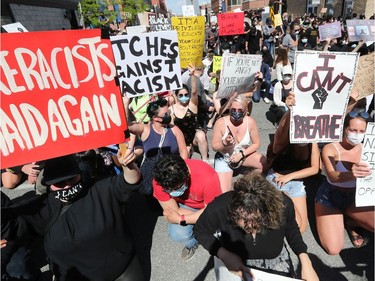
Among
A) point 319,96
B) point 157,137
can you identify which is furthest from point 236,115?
point 319,96

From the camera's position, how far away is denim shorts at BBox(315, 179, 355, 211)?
120 inches

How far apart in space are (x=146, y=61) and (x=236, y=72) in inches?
63.7

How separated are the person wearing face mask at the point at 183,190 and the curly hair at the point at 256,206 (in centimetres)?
64

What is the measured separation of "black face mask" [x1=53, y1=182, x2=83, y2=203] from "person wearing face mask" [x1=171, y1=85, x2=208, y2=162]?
106 inches

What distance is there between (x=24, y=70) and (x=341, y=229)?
3.36 meters

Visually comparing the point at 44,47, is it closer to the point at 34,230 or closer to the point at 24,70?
the point at 24,70

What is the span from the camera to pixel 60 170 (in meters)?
2.12

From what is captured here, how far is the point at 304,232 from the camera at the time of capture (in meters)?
3.39

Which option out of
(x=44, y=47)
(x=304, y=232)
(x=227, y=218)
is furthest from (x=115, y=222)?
(x=304, y=232)

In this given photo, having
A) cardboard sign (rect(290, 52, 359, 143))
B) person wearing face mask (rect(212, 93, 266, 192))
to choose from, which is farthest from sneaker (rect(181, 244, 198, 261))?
cardboard sign (rect(290, 52, 359, 143))

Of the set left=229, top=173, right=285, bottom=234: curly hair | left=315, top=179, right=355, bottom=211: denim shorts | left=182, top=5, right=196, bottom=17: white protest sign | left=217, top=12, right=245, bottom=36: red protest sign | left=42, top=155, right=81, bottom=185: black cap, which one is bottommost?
left=315, top=179, right=355, bottom=211: denim shorts

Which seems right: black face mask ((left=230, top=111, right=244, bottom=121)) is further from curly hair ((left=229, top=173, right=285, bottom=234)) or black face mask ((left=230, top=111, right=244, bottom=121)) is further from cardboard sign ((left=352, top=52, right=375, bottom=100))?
curly hair ((left=229, top=173, right=285, bottom=234))

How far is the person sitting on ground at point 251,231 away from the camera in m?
1.93

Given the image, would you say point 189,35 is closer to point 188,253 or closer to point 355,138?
point 355,138
